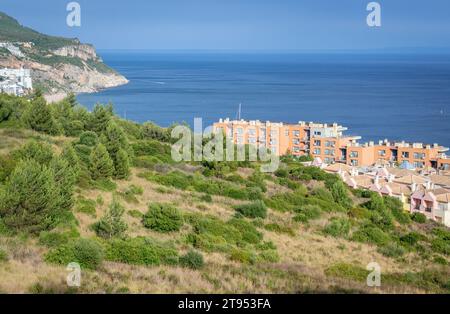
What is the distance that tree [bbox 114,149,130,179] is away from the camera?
70.5 feet

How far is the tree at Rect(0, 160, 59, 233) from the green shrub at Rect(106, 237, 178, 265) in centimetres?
202

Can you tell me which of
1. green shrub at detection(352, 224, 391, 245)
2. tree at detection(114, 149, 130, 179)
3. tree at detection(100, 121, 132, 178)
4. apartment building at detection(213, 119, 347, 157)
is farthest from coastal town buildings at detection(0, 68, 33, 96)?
green shrub at detection(352, 224, 391, 245)

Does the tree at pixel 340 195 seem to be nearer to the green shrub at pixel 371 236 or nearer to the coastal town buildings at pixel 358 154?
the green shrub at pixel 371 236

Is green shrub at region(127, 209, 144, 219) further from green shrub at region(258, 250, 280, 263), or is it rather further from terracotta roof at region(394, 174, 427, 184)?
terracotta roof at region(394, 174, 427, 184)

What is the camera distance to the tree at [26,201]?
1301 centimetres

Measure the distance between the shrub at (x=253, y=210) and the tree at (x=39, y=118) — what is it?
34.3 feet

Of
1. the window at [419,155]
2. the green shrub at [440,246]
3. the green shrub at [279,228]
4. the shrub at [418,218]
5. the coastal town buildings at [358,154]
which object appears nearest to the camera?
the green shrub at [279,228]

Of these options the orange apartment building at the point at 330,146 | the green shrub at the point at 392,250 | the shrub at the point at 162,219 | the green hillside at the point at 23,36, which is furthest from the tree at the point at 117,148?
the green hillside at the point at 23,36

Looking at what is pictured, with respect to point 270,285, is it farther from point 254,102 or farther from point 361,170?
point 254,102

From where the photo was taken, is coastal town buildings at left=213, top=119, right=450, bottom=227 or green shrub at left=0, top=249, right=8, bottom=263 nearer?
green shrub at left=0, top=249, right=8, bottom=263

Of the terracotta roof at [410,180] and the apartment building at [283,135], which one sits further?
the apartment building at [283,135]

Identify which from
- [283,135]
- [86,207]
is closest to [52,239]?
[86,207]

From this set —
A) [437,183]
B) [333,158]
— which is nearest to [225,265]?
[437,183]
